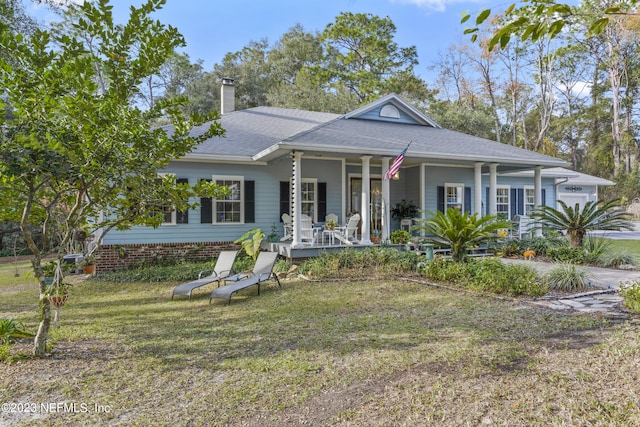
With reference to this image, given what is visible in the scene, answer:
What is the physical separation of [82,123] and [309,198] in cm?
860

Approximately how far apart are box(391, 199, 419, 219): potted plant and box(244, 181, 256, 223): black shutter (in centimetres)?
503

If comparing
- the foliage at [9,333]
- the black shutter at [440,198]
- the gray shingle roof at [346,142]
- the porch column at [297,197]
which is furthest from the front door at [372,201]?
the foliage at [9,333]

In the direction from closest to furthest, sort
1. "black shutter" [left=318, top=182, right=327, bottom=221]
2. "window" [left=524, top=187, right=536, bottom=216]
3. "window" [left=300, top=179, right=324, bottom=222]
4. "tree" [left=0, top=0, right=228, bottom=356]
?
"tree" [left=0, top=0, right=228, bottom=356] → "window" [left=300, top=179, right=324, bottom=222] → "black shutter" [left=318, top=182, right=327, bottom=221] → "window" [left=524, top=187, right=536, bottom=216]

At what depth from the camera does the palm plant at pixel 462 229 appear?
25.5ft

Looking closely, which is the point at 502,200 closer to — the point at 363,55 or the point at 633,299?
the point at 633,299

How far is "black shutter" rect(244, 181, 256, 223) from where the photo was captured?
462 inches

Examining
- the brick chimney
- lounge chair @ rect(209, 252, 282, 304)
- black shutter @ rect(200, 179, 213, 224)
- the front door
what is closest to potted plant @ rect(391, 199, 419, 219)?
the front door

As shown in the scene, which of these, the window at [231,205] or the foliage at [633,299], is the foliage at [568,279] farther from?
the window at [231,205]

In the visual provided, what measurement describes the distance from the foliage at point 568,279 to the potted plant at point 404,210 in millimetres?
6464

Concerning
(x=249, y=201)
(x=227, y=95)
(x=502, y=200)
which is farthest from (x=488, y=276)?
(x=227, y=95)

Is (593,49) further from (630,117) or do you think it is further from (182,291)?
(182,291)

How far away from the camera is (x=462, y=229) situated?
7793 mm

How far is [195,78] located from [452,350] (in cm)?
3168

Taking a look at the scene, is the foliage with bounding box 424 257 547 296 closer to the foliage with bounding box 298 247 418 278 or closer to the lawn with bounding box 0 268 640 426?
the lawn with bounding box 0 268 640 426
